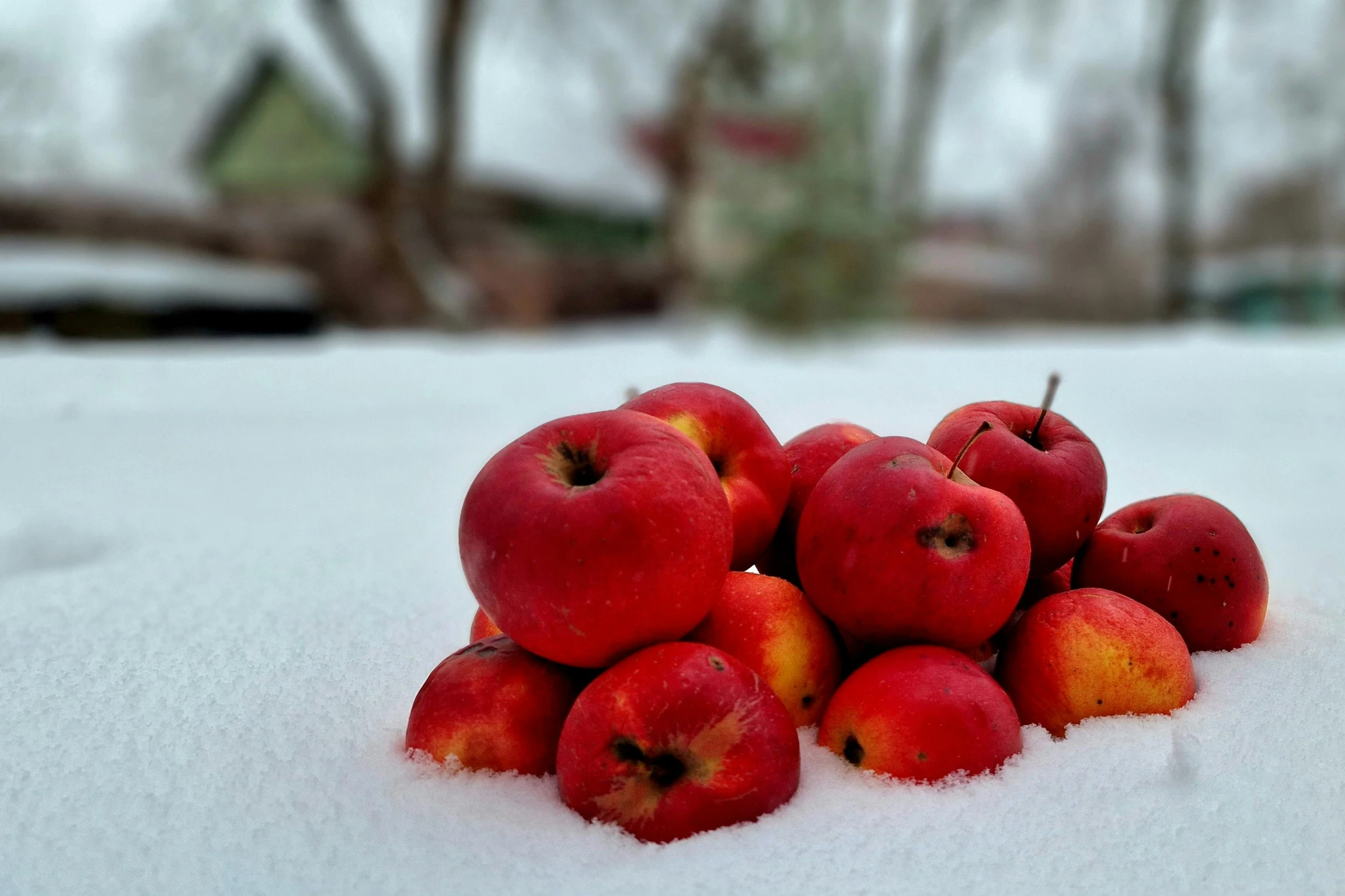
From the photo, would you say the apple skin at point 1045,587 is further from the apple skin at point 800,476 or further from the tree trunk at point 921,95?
the tree trunk at point 921,95

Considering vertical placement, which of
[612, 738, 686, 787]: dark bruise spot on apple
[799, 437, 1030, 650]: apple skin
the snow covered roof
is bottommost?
[612, 738, 686, 787]: dark bruise spot on apple

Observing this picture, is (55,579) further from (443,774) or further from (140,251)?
(140,251)

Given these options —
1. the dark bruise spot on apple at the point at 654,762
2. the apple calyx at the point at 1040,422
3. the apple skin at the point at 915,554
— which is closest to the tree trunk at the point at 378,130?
the apple calyx at the point at 1040,422

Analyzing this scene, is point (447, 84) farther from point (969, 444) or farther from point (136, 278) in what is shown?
point (969, 444)

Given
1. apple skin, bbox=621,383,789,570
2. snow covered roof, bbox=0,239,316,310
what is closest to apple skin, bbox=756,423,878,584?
apple skin, bbox=621,383,789,570

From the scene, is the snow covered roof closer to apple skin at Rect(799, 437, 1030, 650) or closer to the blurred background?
the blurred background

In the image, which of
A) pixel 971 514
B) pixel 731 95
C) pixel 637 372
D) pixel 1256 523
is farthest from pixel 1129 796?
pixel 731 95

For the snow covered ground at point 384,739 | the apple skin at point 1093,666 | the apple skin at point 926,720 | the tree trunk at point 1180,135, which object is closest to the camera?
the snow covered ground at point 384,739
